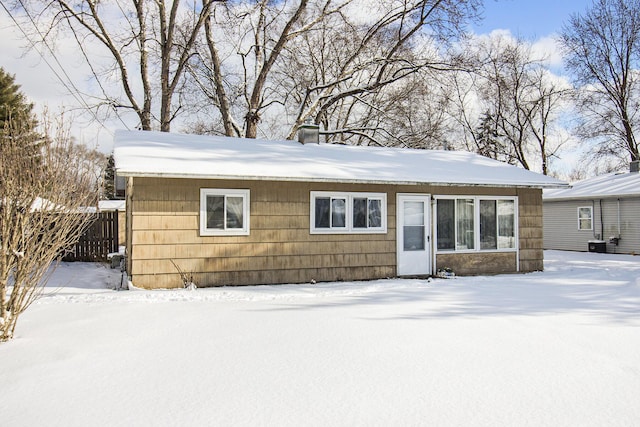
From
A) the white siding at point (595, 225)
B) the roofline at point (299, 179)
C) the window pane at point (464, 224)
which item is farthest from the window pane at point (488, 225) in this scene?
the white siding at point (595, 225)

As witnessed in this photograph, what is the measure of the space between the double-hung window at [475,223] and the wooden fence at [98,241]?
9045 millimetres

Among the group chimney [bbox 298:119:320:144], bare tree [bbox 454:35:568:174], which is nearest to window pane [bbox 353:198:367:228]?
chimney [bbox 298:119:320:144]

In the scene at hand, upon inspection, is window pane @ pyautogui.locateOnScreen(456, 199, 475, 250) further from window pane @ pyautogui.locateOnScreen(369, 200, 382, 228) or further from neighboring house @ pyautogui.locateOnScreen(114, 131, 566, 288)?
window pane @ pyautogui.locateOnScreen(369, 200, 382, 228)

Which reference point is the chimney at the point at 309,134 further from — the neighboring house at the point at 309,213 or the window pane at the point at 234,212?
the window pane at the point at 234,212

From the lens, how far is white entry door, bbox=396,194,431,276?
1080 centimetres

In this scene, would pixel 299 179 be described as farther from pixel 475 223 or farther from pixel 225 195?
pixel 475 223

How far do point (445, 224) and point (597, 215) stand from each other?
11316 millimetres

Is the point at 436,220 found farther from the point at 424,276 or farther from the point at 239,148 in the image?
the point at 239,148

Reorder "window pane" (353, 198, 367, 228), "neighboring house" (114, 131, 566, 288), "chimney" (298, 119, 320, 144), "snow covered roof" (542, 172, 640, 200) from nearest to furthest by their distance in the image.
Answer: "neighboring house" (114, 131, 566, 288) → "window pane" (353, 198, 367, 228) → "chimney" (298, 119, 320, 144) → "snow covered roof" (542, 172, 640, 200)

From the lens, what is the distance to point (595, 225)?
19312 millimetres

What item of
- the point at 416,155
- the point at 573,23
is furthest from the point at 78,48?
the point at 573,23

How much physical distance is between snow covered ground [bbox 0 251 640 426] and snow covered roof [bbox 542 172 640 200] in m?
11.7

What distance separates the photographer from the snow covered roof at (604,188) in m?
18.0

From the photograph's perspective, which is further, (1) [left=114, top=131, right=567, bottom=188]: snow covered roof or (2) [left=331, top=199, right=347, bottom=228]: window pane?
(2) [left=331, top=199, right=347, bottom=228]: window pane
